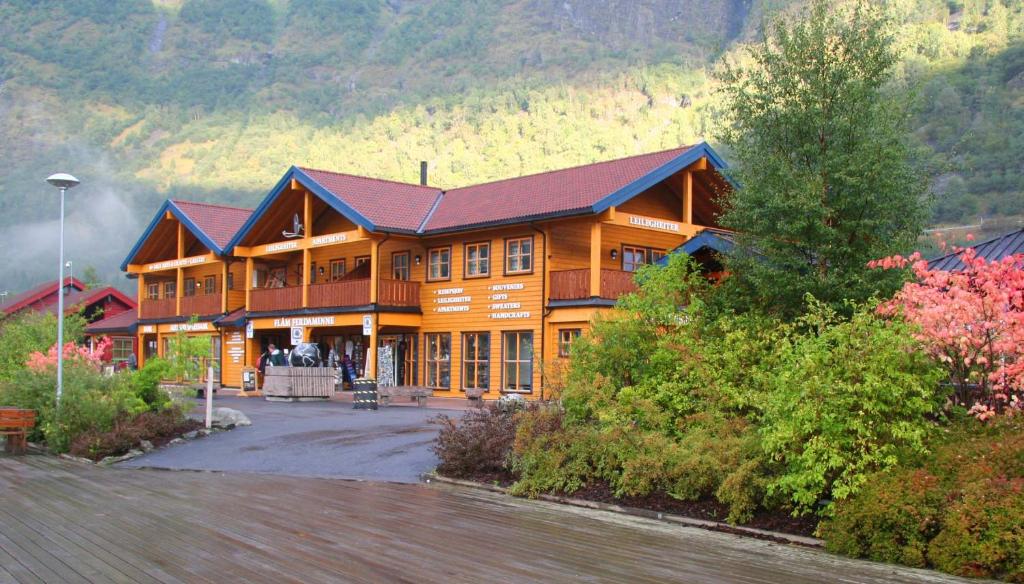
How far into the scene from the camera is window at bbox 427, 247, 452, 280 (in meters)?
36.5

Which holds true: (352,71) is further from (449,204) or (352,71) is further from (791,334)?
(791,334)

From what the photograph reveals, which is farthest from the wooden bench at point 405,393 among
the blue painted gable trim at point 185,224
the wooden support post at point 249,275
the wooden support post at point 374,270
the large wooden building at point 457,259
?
the blue painted gable trim at point 185,224

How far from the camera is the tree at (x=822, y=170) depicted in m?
17.0

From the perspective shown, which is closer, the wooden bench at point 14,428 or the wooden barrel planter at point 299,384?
the wooden bench at point 14,428

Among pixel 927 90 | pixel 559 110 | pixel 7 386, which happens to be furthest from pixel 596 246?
pixel 559 110

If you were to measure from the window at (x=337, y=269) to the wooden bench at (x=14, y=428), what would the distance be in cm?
1933

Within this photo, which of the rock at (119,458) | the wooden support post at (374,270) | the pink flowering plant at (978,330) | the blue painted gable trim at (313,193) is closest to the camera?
the pink flowering plant at (978,330)

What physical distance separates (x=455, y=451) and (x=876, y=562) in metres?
7.56

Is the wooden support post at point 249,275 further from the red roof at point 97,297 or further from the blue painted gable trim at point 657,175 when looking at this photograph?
the red roof at point 97,297

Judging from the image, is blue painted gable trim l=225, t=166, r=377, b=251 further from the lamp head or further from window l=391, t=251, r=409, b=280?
the lamp head

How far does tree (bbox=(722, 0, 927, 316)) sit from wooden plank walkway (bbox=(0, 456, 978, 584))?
6.01 metres

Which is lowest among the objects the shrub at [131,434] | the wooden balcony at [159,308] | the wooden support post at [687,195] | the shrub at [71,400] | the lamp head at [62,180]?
the shrub at [131,434]

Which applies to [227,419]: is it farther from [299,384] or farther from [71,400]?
[299,384]

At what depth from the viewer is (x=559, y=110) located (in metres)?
135
